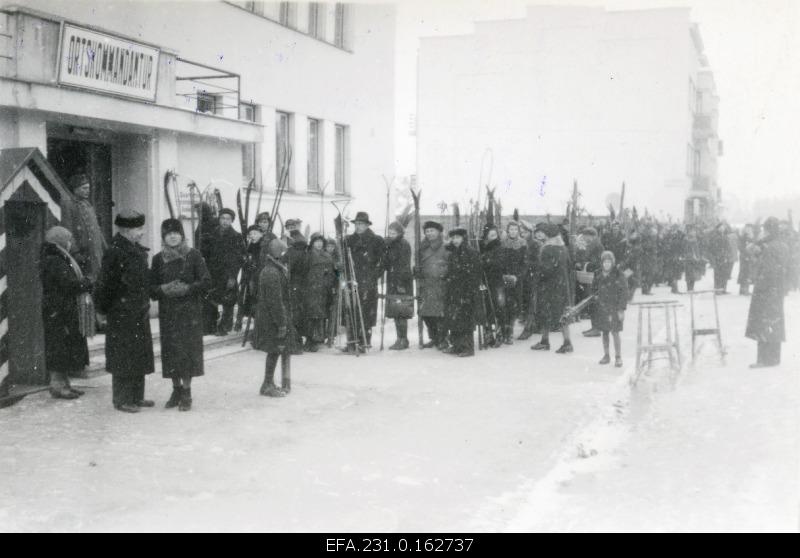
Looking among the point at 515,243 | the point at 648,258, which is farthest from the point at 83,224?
the point at 648,258

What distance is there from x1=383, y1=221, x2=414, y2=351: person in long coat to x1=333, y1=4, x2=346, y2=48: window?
8748 mm

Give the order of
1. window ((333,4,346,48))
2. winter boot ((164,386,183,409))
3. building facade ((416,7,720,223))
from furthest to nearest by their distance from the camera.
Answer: building facade ((416,7,720,223)) → window ((333,4,346,48)) → winter boot ((164,386,183,409))

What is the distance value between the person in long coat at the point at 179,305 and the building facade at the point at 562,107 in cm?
2667

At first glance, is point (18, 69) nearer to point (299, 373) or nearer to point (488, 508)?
point (299, 373)

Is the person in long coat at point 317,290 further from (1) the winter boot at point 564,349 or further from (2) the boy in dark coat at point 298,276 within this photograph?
(1) the winter boot at point 564,349

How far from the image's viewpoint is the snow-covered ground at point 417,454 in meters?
4.84

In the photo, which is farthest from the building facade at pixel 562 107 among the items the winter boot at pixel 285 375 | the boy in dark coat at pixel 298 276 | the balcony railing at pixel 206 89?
the winter boot at pixel 285 375

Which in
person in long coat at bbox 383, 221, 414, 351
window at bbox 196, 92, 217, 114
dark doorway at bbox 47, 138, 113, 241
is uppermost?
window at bbox 196, 92, 217, 114

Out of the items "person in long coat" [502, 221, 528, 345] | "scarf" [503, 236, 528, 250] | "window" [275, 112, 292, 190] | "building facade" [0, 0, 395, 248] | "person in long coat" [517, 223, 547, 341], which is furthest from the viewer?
"window" [275, 112, 292, 190]

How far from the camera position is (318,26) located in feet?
59.2

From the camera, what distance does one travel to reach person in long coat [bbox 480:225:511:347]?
11.8m

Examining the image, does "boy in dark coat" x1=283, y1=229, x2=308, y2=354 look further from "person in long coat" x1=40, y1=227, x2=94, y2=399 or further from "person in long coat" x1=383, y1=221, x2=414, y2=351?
"person in long coat" x1=40, y1=227, x2=94, y2=399

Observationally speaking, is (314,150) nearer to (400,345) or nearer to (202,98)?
(202,98)

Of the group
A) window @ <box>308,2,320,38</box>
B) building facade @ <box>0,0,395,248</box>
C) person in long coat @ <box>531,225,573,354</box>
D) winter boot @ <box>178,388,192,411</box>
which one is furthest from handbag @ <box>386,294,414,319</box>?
window @ <box>308,2,320,38</box>
